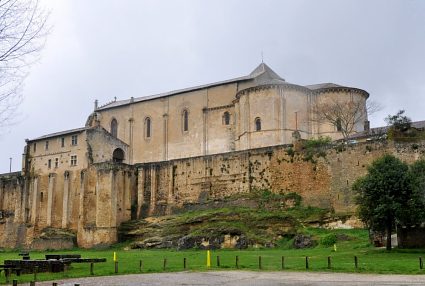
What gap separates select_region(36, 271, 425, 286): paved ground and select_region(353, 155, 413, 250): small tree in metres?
11.0

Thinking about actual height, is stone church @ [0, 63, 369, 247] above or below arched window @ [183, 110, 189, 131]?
below

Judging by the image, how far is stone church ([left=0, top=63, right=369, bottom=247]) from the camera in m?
54.1

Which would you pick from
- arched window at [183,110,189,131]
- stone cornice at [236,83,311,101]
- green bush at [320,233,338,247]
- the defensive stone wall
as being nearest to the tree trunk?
green bush at [320,233,338,247]

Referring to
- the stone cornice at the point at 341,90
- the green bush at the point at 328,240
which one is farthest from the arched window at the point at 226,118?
the green bush at the point at 328,240

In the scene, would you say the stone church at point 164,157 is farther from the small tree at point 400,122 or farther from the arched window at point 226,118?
the small tree at point 400,122

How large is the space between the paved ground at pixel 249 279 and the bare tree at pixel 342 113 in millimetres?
37439

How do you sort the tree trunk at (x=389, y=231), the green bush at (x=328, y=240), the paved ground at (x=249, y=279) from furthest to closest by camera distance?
the green bush at (x=328, y=240) < the tree trunk at (x=389, y=231) < the paved ground at (x=249, y=279)

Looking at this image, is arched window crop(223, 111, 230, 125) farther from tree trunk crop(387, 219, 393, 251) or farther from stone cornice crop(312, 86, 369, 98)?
tree trunk crop(387, 219, 393, 251)

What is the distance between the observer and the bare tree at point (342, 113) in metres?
59.5

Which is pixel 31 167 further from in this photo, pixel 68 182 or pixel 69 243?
pixel 69 243

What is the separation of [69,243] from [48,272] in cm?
2991

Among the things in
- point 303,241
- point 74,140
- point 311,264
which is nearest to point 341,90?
point 303,241

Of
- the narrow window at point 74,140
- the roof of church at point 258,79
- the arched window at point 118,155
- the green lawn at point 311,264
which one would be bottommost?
the green lawn at point 311,264

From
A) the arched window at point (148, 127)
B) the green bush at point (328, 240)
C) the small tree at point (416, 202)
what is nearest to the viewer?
the small tree at point (416, 202)
